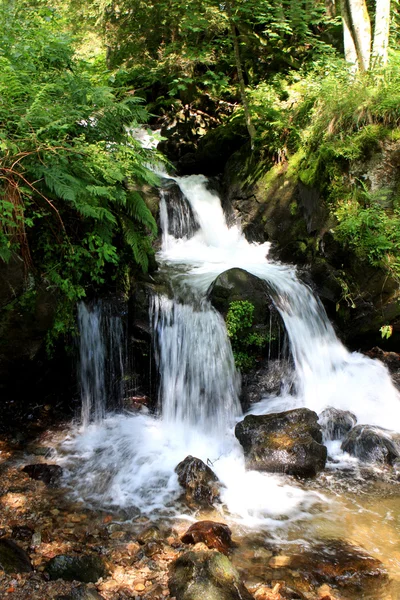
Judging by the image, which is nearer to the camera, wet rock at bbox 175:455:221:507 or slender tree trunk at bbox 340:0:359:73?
wet rock at bbox 175:455:221:507

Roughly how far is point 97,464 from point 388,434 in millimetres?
3910

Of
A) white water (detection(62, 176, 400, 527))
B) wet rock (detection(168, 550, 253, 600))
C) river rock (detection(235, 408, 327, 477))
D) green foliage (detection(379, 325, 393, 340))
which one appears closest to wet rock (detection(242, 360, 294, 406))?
white water (detection(62, 176, 400, 527))

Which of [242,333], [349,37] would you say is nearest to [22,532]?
[242,333]

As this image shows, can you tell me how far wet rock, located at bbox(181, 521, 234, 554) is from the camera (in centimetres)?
381

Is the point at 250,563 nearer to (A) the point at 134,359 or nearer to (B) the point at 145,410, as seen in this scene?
(B) the point at 145,410

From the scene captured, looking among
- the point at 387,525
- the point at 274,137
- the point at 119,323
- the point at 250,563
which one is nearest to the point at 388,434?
the point at 387,525

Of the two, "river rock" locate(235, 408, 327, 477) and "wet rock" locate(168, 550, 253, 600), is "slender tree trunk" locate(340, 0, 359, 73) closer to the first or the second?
"river rock" locate(235, 408, 327, 477)

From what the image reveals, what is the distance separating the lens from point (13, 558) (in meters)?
3.25

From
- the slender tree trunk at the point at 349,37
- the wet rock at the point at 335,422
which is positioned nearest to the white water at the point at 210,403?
the wet rock at the point at 335,422

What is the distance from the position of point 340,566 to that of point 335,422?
2574mm

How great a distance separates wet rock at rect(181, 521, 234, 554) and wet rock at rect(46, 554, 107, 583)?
84 centimetres

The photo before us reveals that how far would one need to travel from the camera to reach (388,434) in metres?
5.81

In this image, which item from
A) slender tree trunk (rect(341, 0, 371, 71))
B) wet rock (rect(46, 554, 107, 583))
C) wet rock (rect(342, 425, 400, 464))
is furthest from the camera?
slender tree trunk (rect(341, 0, 371, 71))

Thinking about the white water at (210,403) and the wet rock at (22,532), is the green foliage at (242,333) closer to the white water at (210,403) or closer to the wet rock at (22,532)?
the white water at (210,403)
